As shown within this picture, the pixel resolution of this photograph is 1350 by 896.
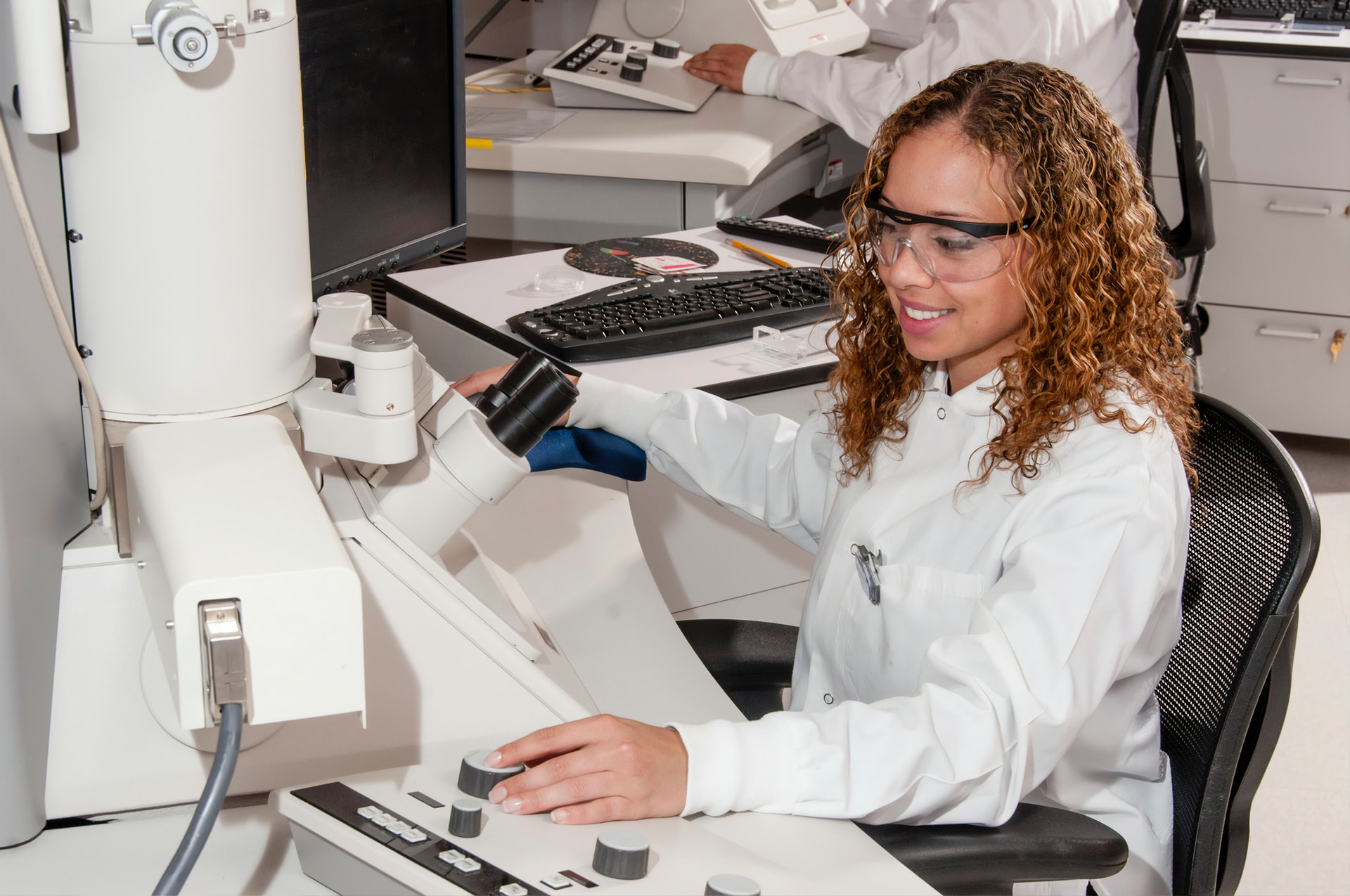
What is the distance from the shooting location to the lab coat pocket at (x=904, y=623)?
3.18ft

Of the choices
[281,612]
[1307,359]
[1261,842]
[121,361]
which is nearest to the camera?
[281,612]

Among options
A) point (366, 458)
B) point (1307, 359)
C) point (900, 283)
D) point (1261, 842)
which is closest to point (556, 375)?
point (366, 458)

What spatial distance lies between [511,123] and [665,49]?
1.52 ft

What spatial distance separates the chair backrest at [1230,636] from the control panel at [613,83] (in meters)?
1.54

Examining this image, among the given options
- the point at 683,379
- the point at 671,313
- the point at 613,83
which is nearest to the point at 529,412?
the point at 683,379

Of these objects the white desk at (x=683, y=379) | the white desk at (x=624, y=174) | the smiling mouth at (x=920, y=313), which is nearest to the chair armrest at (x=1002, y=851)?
the smiling mouth at (x=920, y=313)

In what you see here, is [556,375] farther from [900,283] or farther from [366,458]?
[900,283]

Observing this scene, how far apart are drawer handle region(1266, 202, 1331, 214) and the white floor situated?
0.72 metres

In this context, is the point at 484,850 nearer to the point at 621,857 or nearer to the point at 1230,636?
the point at 621,857

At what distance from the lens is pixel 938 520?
100 cm

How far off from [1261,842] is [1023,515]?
1254mm

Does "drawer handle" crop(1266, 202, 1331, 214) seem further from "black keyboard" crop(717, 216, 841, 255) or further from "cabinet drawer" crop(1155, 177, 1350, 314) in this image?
"black keyboard" crop(717, 216, 841, 255)

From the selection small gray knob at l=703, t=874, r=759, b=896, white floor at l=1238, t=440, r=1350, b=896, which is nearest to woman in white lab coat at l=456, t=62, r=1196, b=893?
small gray knob at l=703, t=874, r=759, b=896

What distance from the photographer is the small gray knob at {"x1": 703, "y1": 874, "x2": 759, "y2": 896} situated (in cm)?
62
